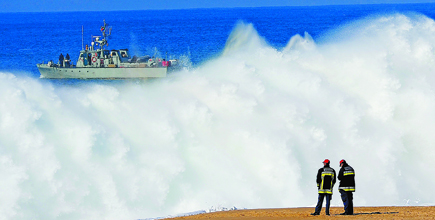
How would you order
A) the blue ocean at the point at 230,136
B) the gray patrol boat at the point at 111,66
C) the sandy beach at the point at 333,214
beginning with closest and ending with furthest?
the sandy beach at the point at 333,214
the blue ocean at the point at 230,136
the gray patrol boat at the point at 111,66

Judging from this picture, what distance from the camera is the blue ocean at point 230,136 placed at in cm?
1923

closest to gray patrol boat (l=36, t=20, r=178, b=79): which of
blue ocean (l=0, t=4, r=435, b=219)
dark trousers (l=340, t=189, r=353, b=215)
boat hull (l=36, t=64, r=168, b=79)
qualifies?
boat hull (l=36, t=64, r=168, b=79)

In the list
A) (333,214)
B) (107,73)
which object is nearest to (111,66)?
(107,73)

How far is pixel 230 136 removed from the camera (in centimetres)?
2358

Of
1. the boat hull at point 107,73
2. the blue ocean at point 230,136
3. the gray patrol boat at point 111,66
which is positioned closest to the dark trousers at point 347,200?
the blue ocean at point 230,136

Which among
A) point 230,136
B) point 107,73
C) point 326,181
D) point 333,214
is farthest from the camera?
point 107,73

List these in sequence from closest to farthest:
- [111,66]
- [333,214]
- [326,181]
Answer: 1. [326,181]
2. [333,214]
3. [111,66]

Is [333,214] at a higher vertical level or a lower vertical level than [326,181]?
lower

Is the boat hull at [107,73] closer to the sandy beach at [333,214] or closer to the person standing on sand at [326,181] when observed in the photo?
the sandy beach at [333,214]


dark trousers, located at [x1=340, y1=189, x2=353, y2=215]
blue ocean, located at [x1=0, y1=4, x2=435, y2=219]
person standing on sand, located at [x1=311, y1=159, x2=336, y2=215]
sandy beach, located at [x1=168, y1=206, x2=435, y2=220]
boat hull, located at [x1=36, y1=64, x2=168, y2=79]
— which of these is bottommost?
sandy beach, located at [x1=168, y1=206, x2=435, y2=220]

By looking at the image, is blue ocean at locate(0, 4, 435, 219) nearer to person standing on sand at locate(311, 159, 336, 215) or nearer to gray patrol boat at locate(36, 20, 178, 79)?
person standing on sand at locate(311, 159, 336, 215)

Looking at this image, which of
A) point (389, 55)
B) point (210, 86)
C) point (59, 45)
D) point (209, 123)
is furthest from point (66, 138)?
point (59, 45)

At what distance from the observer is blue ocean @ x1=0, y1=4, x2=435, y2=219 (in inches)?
757

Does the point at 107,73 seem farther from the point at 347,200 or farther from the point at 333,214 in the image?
the point at 347,200
